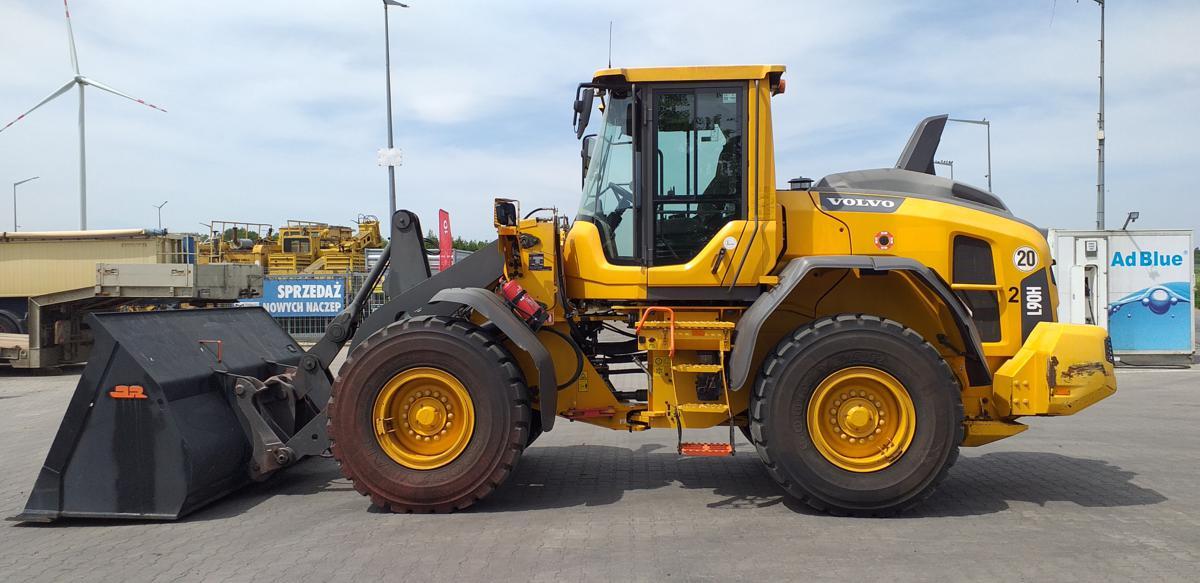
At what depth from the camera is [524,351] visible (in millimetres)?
5547

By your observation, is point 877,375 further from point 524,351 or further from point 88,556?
point 88,556

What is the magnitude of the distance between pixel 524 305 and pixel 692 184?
1.45 metres

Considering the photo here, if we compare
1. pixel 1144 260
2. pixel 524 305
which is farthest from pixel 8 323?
pixel 1144 260

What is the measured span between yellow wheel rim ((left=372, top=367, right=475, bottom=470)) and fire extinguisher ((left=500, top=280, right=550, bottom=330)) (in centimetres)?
66

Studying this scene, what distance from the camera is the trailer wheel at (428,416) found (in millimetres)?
5141

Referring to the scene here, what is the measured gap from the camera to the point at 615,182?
18.6 ft

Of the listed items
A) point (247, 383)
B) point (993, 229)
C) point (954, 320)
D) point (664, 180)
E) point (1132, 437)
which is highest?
point (664, 180)

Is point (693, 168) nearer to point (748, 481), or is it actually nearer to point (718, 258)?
point (718, 258)

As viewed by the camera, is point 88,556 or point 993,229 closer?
point 88,556

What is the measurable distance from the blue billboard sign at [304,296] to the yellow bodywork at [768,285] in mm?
14881

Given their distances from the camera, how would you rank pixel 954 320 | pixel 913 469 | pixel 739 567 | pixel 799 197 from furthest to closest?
1. pixel 799 197
2. pixel 954 320
3. pixel 913 469
4. pixel 739 567

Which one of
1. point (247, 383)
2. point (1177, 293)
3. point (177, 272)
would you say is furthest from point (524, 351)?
point (1177, 293)

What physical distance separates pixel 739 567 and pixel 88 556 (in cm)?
362

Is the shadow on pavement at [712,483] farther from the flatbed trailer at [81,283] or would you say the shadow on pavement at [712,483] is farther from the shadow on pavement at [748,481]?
the flatbed trailer at [81,283]
